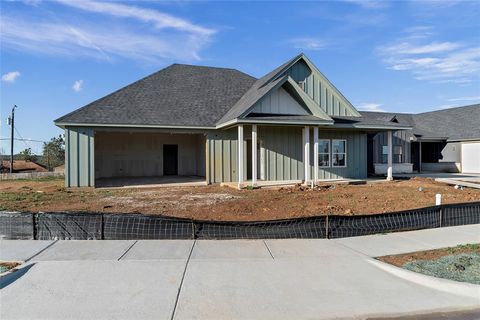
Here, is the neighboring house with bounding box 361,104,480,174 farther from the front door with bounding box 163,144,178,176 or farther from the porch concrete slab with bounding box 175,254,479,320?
the porch concrete slab with bounding box 175,254,479,320

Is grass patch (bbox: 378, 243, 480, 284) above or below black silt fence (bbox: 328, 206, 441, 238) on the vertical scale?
below

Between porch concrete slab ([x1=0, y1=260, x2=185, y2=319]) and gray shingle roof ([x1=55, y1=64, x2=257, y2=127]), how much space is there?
1191cm

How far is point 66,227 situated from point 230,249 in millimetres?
3461

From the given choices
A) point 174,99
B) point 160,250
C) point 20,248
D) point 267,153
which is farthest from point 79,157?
point 160,250

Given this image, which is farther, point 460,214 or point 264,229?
point 460,214

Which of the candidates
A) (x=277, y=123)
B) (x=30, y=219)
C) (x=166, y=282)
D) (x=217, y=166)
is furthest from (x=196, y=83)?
(x=166, y=282)

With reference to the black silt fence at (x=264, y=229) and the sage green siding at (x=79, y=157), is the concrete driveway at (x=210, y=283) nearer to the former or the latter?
the black silt fence at (x=264, y=229)

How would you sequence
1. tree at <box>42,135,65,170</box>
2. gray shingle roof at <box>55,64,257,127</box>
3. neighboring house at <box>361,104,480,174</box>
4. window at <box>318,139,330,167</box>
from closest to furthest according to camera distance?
1. gray shingle roof at <box>55,64,257,127</box>
2. window at <box>318,139,330,167</box>
3. neighboring house at <box>361,104,480,174</box>
4. tree at <box>42,135,65,170</box>

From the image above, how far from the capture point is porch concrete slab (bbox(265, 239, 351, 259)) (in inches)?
250

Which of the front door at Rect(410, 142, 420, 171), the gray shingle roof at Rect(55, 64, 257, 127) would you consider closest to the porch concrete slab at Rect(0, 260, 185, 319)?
the gray shingle roof at Rect(55, 64, 257, 127)

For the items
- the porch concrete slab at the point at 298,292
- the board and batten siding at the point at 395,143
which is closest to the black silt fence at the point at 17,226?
the porch concrete slab at the point at 298,292

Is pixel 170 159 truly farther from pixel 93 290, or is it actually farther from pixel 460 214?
pixel 93 290

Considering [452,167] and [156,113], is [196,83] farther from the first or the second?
[452,167]

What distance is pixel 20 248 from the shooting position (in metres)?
6.53
